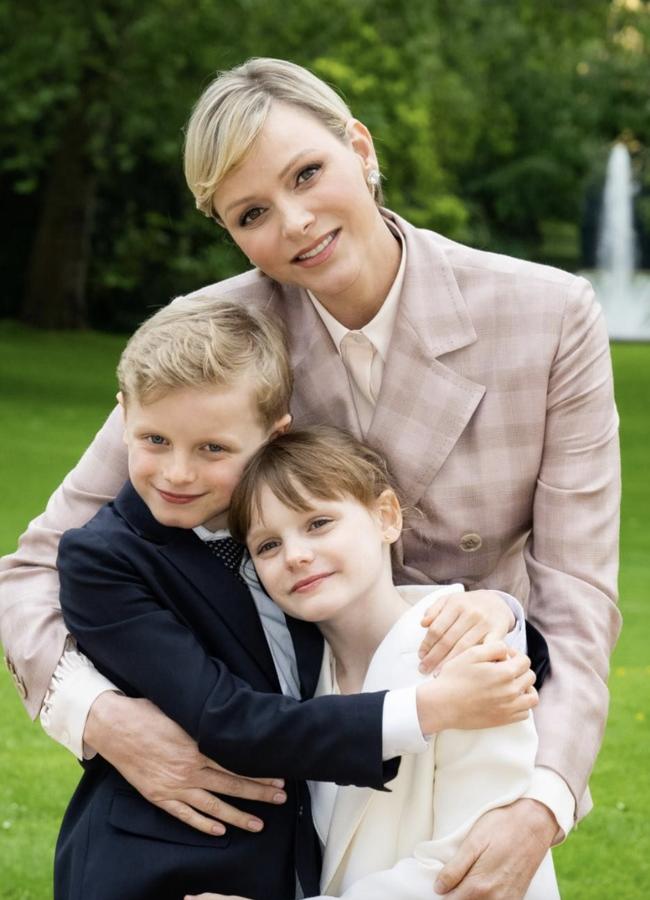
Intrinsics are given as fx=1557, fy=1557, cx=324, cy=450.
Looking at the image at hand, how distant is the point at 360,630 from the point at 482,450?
0.54m

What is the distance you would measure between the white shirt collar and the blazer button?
0.46 metres

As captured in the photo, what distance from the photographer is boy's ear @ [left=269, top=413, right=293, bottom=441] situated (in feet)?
10.8

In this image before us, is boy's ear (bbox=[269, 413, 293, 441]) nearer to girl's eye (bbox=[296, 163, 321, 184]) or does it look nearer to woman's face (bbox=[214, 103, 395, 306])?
woman's face (bbox=[214, 103, 395, 306])

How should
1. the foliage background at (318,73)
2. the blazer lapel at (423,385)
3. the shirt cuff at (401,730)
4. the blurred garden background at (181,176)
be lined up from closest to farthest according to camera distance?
the shirt cuff at (401,730)
the blazer lapel at (423,385)
the blurred garden background at (181,176)
the foliage background at (318,73)

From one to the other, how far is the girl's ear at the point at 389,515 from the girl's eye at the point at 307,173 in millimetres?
717

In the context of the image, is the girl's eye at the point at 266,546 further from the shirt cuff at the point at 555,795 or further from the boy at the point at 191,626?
the shirt cuff at the point at 555,795

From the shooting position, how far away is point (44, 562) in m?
3.59

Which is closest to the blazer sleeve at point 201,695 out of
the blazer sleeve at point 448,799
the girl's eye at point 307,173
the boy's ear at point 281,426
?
the blazer sleeve at point 448,799

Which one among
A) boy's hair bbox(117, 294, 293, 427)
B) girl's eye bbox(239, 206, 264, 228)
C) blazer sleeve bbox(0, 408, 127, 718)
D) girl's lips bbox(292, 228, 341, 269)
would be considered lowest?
blazer sleeve bbox(0, 408, 127, 718)

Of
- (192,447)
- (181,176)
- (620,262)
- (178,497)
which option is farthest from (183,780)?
(620,262)

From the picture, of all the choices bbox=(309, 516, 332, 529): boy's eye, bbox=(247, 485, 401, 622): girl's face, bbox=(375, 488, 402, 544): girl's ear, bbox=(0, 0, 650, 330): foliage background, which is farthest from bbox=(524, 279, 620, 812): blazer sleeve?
bbox=(0, 0, 650, 330): foliage background

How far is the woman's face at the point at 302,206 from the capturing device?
11.1ft

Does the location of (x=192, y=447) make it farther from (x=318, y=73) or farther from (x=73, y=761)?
(x=318, y=73)

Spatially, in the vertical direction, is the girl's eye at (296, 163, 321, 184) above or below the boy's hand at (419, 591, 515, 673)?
above
